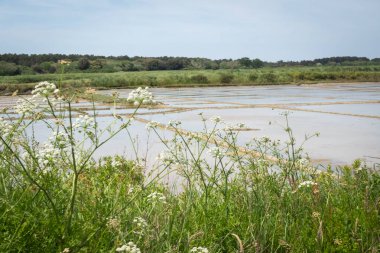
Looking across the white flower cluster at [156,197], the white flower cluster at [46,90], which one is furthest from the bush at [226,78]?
the white flower cluster at [46,90]

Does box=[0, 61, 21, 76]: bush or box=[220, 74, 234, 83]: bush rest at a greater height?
box=[0, 61, 21, 76]: bush

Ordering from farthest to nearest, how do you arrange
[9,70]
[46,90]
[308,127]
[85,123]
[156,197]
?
[9,70] < [308,127] < [156,197] < [85,123] < [46,90]

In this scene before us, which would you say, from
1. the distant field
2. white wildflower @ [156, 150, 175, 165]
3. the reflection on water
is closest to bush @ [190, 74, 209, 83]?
the distant field

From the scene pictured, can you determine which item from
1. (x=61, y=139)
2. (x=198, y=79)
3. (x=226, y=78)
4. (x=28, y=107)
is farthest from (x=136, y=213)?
(x=226, y=78)

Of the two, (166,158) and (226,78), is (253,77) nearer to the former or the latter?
(226,78)

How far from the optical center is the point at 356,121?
11.1m

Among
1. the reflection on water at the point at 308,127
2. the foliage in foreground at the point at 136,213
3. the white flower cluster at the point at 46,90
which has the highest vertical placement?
the white flower cluster at the point at 46,90

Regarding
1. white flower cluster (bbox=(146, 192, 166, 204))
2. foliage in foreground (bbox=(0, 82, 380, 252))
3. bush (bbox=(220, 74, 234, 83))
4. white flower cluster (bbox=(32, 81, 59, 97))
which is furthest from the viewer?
bush (bbox=(220, 74, 234, 83))

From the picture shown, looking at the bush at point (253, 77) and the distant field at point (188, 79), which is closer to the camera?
the distant field at point (188, 79)

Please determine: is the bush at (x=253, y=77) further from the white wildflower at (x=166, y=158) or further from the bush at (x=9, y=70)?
the white wildflower at (x=166, y=158)

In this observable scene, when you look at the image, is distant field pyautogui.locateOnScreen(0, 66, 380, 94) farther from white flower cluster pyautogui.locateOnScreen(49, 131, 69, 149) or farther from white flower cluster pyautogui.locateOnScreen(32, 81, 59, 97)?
white flower cluster pyautogui.locateOnScreen(32, 81, 59, 97)

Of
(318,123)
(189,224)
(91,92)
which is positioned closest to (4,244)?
(91,92)

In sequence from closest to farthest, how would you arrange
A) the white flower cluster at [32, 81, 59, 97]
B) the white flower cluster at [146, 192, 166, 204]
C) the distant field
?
the white flower cluster at [32, 81, 59, 97]
the white flower cluster at [146, 192, 166, 204]
the distant field

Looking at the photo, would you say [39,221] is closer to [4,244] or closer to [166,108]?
[4,244]
